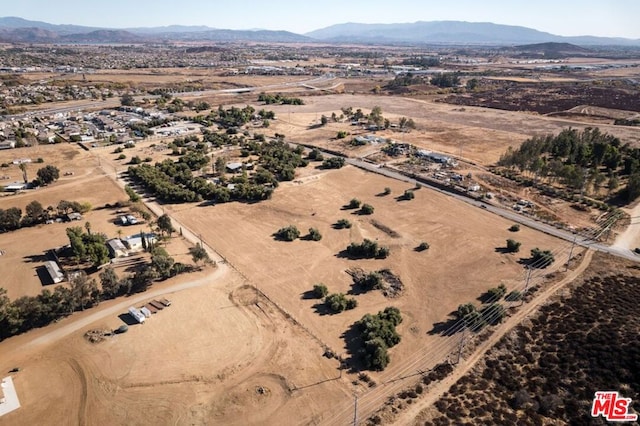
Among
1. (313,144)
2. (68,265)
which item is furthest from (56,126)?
(68,265)

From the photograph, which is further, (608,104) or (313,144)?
(608,104)

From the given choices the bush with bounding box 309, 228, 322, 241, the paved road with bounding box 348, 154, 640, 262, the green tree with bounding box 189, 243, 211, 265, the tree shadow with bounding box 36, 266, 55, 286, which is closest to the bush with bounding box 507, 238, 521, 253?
the paved road with bounding box 348, 154, 640, 262

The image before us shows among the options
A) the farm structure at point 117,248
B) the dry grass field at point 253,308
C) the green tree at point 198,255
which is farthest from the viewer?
the farm structure at point 117,248

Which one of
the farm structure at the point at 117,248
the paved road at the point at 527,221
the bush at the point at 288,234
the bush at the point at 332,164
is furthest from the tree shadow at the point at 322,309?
the bush at the point at 332,164

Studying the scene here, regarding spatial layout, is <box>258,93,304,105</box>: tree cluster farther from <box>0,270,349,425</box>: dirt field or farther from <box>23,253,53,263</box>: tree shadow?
<box>0,270,349,425</box>: dirt field

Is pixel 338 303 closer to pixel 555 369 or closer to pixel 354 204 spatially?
pixel 555 369

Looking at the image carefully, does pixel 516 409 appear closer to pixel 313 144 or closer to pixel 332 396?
pixel 332 396

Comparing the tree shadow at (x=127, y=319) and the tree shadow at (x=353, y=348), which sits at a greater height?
the tree shadow at (x=353, y=348)

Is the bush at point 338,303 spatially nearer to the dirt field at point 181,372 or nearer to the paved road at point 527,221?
the dirt field at point 181,372
